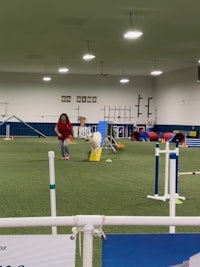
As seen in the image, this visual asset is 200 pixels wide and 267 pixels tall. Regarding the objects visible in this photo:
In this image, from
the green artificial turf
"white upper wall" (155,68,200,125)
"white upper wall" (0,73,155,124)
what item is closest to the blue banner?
the green artificial turf

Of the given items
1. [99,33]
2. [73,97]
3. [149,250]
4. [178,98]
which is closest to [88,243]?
[149,250]

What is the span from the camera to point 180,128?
2936cm

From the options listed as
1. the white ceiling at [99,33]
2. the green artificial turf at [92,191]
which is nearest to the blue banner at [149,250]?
the green artificial turf at [92,191]

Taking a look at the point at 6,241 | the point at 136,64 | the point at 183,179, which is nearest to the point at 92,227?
the point at 6,241

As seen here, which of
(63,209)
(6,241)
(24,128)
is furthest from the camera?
(24,128)

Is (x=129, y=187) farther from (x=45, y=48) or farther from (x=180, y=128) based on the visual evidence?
(x=180, y=128)

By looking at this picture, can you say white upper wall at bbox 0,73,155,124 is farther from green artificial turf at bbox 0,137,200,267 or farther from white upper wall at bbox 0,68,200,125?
green artificial turf at bbox 0,137,200,267

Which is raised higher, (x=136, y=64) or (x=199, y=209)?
(x=136, y=64)

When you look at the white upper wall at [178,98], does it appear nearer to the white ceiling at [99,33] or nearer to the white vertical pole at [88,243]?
the white ceiling at [99,33]

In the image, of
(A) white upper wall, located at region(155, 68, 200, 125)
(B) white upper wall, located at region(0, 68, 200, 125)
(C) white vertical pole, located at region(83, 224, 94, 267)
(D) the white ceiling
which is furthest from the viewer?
(B) white upper wall, located at region(0, 68, 200, 125)

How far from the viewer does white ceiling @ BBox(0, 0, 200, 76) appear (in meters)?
13.5

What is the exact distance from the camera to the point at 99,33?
57.6 feet

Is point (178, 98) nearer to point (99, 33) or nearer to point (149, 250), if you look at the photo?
point (99, 33)

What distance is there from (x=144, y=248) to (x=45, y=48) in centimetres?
1991
